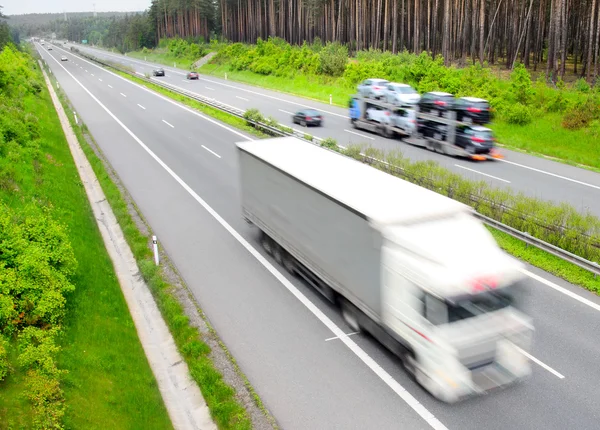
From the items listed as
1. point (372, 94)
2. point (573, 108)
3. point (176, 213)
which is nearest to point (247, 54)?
point (372, 94)

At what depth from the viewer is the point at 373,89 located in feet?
118

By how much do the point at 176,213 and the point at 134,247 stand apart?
11.0 ft

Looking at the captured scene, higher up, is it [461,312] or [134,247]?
[461,312]

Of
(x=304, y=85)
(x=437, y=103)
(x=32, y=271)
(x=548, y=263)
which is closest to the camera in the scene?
(x=32, y=271)

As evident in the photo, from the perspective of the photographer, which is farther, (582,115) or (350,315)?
(582,115)

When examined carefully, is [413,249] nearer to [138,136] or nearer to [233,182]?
[233,182]

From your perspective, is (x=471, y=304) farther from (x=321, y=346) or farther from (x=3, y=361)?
(x=3, y=361)

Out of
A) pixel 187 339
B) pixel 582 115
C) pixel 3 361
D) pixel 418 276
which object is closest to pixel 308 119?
pixel 582 115

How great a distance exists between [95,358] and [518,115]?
92.4ft

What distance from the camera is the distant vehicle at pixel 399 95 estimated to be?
33500 mm

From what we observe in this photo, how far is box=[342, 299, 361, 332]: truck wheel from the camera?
448 inches

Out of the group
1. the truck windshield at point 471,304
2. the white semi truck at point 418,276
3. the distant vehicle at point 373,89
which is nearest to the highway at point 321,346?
the white semi truck at point 418,276

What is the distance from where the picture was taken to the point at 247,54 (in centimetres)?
7256

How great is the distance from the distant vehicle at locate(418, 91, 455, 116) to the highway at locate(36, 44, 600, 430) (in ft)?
45.1
